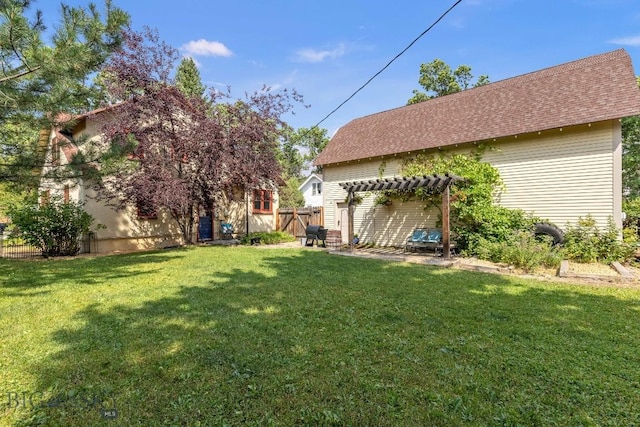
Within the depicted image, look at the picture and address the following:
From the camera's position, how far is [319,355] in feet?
10.1

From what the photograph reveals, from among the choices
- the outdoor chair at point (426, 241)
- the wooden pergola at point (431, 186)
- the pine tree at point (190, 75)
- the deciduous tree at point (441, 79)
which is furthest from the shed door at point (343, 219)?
the pine tree at point (190, 75)

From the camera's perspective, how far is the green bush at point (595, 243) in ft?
26.2

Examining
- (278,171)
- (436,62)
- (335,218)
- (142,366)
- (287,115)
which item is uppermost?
(436,62)

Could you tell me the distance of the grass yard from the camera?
88.0 inches

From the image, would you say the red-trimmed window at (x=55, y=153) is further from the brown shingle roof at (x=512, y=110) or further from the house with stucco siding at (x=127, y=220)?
the brown shingle roof at (x=512, y=110)

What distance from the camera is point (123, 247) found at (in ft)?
40.0

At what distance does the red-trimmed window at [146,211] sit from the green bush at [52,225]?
5.56 ft

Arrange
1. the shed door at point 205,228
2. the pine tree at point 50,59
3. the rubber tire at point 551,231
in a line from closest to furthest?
the pine tree at point 50,59
the rubber tire at point 551,231
the shed door at point 205,228

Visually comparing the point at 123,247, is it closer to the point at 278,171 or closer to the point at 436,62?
the point at 278,171

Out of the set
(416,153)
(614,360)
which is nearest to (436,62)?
(416,153)

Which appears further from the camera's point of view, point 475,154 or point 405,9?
point 475,154

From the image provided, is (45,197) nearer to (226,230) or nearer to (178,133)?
(178,133)

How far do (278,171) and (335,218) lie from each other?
3.69 m

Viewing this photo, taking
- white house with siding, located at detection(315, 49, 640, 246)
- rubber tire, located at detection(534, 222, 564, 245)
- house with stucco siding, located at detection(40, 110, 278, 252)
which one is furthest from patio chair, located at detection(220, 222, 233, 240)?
rubber tire, located at detection(534, 222, 564, 245)
